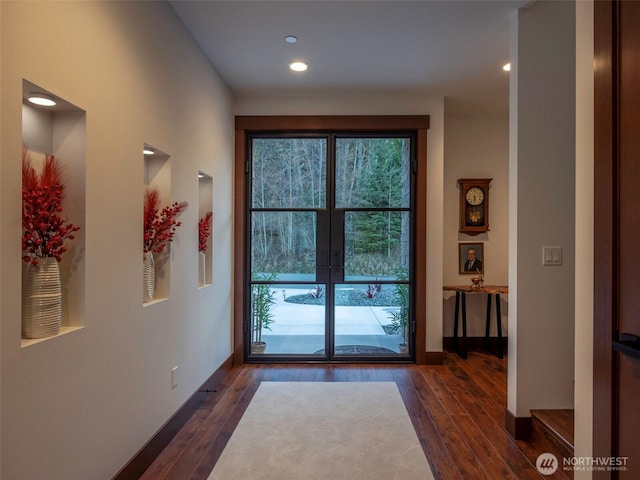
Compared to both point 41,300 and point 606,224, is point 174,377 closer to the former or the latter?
point 41,300

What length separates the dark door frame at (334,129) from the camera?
394 centimetres

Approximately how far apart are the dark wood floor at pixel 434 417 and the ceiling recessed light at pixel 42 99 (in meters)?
1.89

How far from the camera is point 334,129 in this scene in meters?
3.97

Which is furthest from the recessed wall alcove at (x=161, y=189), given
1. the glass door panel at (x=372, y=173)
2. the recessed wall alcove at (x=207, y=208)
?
the glass door panel at (x=372, y=173)

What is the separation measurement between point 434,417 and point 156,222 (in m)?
2.31

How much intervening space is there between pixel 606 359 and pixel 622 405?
0.14 metres

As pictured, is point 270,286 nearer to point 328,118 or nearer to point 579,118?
point 328,118

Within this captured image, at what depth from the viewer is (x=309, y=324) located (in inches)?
162

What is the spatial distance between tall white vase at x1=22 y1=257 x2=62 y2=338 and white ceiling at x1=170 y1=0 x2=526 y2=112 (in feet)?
6.12

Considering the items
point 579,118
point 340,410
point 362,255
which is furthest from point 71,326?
point 362,255

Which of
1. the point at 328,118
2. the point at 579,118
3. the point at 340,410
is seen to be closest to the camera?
the point at 579,118

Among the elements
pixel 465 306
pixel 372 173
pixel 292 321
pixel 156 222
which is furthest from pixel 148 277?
pixel 465 306

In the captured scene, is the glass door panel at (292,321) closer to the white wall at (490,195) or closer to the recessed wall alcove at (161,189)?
the white wall at (490,195)

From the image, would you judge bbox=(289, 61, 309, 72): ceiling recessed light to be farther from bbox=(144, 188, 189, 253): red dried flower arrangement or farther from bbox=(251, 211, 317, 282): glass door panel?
bbox=(144, 188, 189, 253): red dried flower arrangement
